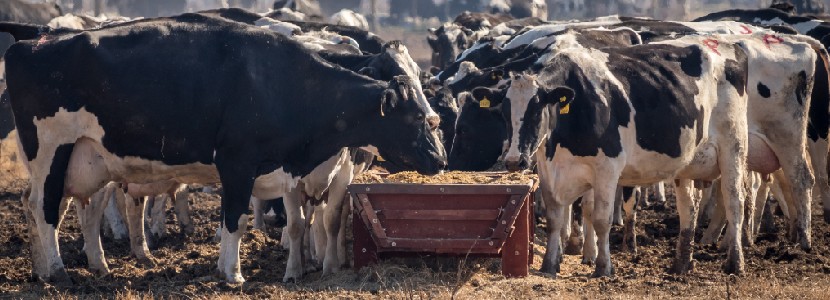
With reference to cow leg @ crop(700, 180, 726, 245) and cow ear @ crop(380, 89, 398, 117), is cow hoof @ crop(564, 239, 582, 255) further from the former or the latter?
cow ear @ crop(380, 89, 398, 117)

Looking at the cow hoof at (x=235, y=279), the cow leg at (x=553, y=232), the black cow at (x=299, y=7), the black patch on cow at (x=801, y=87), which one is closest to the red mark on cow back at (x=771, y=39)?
the black patch on cow at (x=801, y=87)

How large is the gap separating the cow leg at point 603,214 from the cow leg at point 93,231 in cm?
453

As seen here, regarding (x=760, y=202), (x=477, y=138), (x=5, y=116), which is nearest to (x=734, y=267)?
(x=760, y=202)

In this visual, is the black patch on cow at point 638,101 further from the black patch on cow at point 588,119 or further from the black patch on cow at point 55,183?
the black patch on cow at point 55,183

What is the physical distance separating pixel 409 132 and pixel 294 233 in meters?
1.50

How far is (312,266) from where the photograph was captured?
13.0 m

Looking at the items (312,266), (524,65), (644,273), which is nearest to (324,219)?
(312,266)

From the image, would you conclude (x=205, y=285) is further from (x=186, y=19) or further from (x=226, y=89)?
(x=186, y=19)

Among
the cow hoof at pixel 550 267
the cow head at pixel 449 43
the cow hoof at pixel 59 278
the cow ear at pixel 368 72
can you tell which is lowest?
the cow head at pixel 449 43

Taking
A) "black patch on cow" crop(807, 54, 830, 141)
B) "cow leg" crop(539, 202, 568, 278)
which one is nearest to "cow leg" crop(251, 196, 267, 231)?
"cow leg" crop(539, 202, 568, 278)

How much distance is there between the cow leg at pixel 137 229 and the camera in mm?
13320

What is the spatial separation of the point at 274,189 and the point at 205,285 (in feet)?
4.89

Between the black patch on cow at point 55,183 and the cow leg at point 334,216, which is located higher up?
the black patch on cow at point 55,183

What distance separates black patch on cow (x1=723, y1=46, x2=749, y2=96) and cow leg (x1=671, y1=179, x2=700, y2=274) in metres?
1.07
